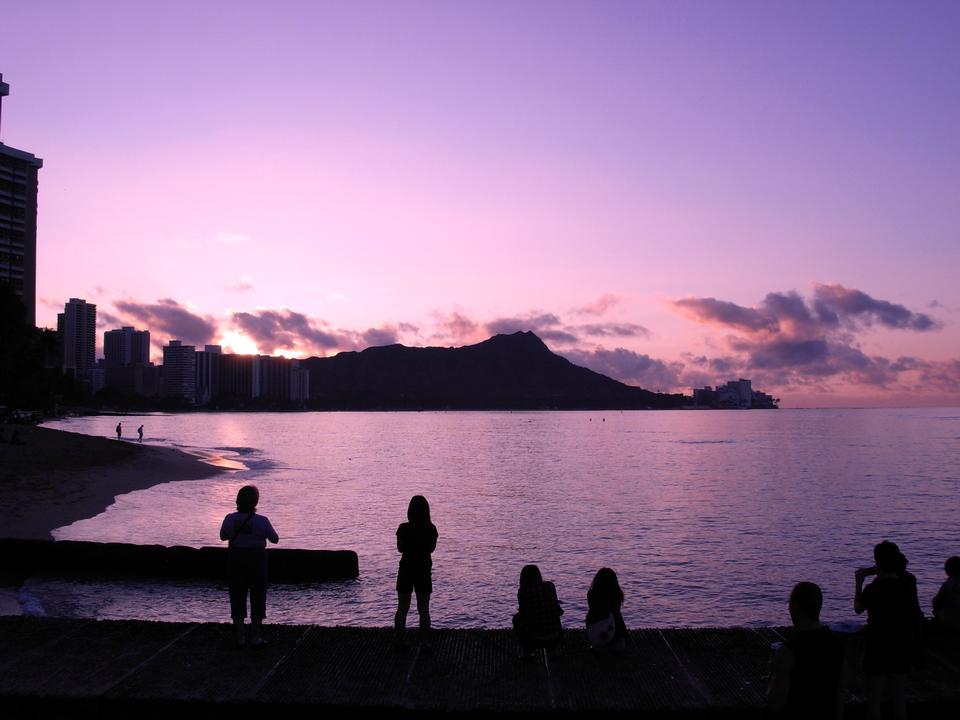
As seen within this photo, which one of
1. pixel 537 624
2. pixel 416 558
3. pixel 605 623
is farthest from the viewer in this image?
pixel 416 558

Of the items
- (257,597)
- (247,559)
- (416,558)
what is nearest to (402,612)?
(416,558)

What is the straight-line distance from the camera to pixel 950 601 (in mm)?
10125

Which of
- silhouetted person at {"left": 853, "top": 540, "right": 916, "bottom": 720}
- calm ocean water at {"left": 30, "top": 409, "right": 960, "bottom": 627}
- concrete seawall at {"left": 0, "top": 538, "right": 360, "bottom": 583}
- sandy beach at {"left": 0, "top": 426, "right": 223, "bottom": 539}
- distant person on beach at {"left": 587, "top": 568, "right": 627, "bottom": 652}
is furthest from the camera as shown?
sandy beach at {"left": 0, "top": 426, "right": 223, "bottom": 539}

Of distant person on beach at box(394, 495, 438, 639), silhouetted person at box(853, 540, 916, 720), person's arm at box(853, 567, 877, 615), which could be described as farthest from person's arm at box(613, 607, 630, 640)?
silhouetted person at box(853, 540, 916, 720)

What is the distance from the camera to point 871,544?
32.8m

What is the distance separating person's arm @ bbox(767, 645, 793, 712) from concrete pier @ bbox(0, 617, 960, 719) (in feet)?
10.2

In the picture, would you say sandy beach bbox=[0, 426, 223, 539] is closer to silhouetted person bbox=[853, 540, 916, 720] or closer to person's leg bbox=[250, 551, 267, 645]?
person's leg bbox=[250, 551, 267, 645]

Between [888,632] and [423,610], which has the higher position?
[888,632]

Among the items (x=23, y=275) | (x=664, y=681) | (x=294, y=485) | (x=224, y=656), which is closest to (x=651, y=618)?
(x=664, y=681)

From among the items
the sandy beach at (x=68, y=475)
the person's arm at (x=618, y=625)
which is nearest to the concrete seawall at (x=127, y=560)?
the sandy beach at (x=68, y=475)

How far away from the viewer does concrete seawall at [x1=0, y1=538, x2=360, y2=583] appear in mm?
20375

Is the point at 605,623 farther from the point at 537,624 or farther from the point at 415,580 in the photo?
the point at 415,580

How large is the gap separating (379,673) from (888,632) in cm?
550

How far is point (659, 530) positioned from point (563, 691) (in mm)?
28765
